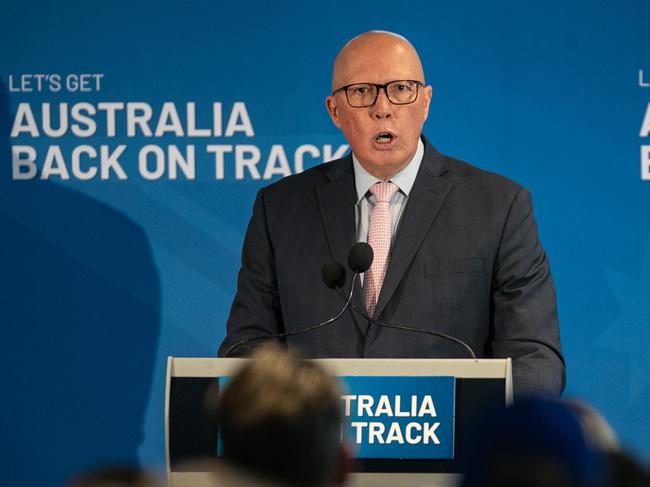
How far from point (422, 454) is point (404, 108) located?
127cm

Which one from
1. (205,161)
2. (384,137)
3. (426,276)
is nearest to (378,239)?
(426,276)

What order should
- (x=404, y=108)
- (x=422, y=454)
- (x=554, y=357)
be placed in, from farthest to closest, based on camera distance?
(x=404, y=108), (x=554, y=357), (x=422, y=454)

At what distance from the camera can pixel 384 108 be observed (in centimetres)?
330

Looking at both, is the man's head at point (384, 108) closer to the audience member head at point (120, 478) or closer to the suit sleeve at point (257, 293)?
the suit sleeve at point (257, 293)

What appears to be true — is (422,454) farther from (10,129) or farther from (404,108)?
(10,129)

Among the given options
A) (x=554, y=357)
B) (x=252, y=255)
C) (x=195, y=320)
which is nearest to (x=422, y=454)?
(x=554, y=357)

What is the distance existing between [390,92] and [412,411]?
49.2 inches

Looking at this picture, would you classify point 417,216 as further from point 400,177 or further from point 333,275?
point 333,275

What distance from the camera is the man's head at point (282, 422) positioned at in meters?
1.05

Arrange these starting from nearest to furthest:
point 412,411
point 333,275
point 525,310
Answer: point 412,411 → point 333,275 → point 525,310

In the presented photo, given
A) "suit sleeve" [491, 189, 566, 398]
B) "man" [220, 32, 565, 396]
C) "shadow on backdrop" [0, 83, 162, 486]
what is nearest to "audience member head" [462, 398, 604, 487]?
"suit sleeve" [491, 189, 566, 398]

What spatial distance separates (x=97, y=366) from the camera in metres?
4.50

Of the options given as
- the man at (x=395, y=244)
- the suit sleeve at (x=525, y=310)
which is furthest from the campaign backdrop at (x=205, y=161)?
the suit sleeve at (x=525, y=310)

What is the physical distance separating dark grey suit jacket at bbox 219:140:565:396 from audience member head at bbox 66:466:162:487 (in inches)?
78.5
